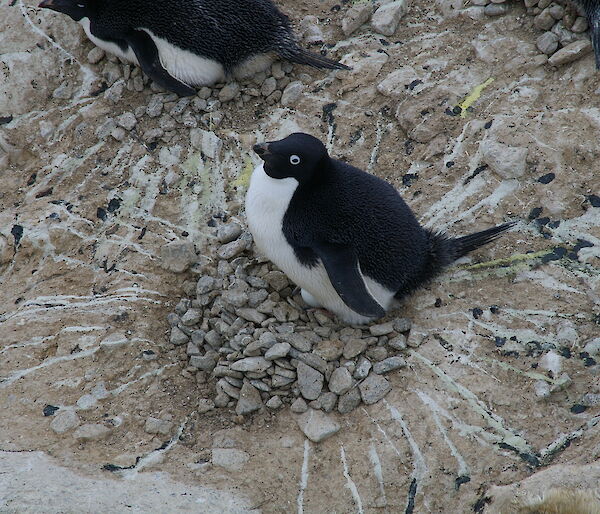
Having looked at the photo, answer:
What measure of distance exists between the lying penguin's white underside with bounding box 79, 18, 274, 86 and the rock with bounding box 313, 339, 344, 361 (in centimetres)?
186

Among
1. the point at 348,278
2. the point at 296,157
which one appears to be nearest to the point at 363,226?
the point at 348,278

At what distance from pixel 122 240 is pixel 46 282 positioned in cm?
42

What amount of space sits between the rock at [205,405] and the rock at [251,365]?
0.18 metres

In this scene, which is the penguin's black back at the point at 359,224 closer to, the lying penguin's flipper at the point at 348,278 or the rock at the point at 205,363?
the lying penguin's flipper at the point at 348,278

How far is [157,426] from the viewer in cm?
294

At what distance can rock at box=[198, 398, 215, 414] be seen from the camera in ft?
9.96

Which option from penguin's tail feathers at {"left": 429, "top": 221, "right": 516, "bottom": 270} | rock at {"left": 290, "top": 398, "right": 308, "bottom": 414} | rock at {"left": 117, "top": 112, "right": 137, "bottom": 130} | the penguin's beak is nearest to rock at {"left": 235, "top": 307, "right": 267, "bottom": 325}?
rock at {"left": 290, "top": 398, "right": 308, "bottom": 414}

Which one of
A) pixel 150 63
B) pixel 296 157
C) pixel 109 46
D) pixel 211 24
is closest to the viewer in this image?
pixel 296 157

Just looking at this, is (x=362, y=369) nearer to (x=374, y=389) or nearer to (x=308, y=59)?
(x=374, y=389)

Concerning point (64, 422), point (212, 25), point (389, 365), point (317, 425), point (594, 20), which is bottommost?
point (64, 422)

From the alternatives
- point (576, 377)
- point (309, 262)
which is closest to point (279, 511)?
point (309, 262)

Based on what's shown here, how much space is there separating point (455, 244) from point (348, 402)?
2.92 feet

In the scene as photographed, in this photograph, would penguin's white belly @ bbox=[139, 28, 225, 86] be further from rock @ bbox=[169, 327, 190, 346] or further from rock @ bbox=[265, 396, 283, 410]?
rock @ bbox=[265, 396, 283, 410]

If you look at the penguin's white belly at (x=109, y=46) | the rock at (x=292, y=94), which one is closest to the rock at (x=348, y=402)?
the rock at (x=292, y=94)
